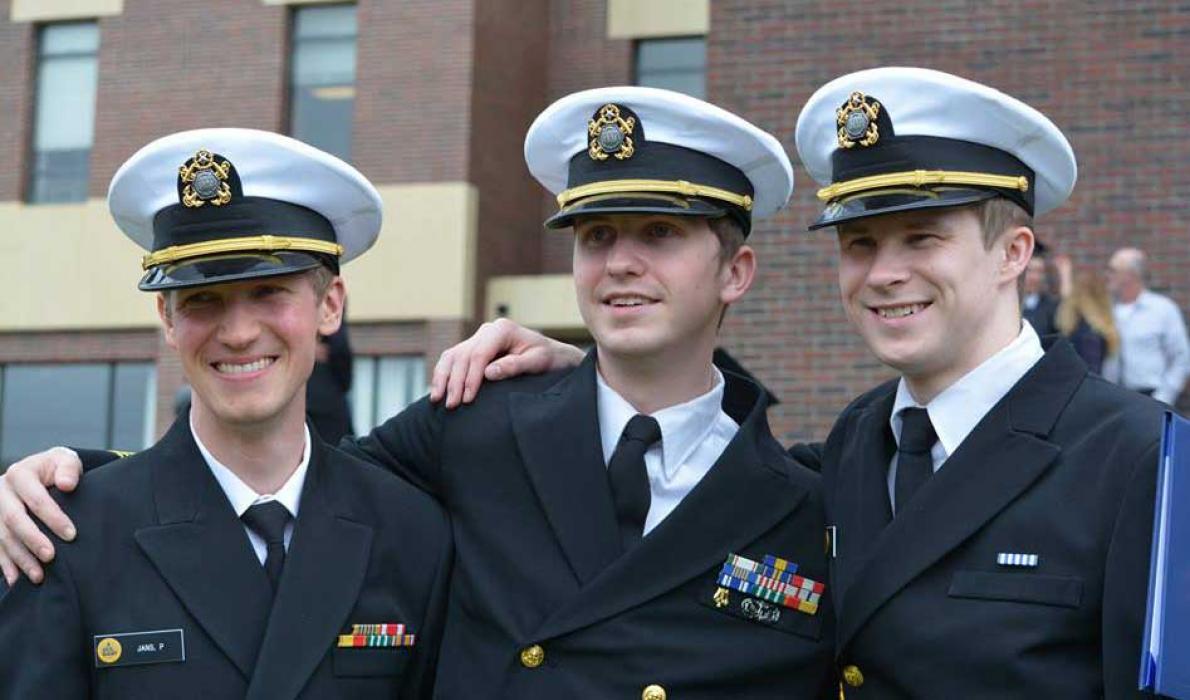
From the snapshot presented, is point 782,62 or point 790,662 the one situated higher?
point 782,62

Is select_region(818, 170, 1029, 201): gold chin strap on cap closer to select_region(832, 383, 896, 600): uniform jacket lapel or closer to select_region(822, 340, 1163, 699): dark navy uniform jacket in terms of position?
select_region(822, 340, 1163, 699): dark navy uniform jacket

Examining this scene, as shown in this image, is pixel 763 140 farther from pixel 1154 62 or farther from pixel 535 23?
pixel 535 23

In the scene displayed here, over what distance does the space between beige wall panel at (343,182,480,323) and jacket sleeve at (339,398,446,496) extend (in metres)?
16.9

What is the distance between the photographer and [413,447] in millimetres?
4340

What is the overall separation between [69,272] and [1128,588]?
2100 centimetres

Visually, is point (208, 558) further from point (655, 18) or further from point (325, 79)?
point (325, 79)

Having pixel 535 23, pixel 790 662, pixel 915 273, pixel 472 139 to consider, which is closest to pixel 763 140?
pixel 915 273

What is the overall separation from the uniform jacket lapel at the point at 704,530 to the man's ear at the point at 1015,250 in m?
0.76

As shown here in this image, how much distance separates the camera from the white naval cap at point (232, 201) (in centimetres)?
391

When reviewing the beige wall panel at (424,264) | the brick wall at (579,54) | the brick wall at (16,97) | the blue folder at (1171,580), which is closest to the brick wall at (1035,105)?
the blue folder at (1171,580)

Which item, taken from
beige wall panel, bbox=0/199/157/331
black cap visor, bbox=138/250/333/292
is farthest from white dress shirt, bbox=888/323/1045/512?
beige wall panel, bbox=0/199/157/331

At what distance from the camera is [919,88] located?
3842 millimetres

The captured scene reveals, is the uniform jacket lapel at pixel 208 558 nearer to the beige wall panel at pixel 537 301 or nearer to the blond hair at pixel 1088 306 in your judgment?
the blond hair at pixel 1088 306

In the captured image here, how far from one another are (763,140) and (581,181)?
1.53 ft
